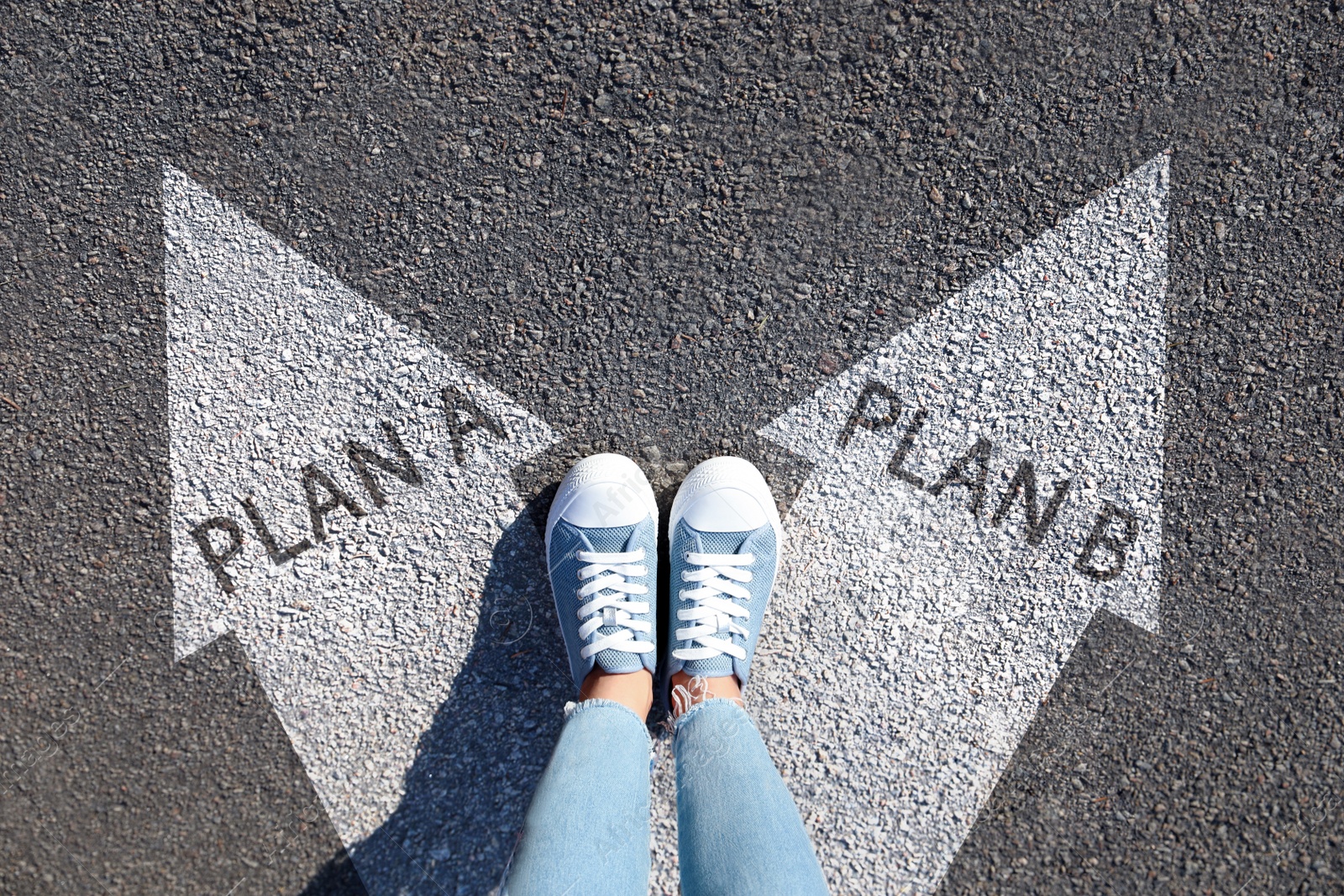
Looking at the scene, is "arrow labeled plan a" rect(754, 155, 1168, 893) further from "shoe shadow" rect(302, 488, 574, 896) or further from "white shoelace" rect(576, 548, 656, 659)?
"shoe shadow" rect(302, 488, 574, 896)

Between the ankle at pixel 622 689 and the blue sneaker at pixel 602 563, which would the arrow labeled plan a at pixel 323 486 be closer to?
the blue sneaker at pixel 602 563

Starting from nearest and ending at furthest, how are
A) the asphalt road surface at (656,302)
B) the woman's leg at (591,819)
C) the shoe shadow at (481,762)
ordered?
1. the woman's leg at (591,819)
2. the asphalt road surface at (656,302)
3. the shoe shadow at (481,762)

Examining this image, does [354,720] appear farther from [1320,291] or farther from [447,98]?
[1320,291]

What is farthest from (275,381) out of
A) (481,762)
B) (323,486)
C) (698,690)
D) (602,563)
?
(698,690)

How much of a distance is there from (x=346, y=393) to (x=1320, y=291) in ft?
8.33

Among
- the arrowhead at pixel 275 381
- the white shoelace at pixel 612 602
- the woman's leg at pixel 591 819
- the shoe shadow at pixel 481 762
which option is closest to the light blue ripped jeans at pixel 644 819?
the woman's leg at pixel 591 819

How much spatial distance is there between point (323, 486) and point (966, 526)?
1690 millimetres

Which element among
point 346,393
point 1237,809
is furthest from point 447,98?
point 1237,809

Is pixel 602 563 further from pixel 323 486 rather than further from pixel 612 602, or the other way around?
pixel 323 486

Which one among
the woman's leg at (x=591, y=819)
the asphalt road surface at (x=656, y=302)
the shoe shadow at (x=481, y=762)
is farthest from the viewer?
the shoe shadow at (x=481, y=762)

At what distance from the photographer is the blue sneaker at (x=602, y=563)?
5.74ft

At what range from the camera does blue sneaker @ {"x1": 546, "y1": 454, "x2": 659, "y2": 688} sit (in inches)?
68.9

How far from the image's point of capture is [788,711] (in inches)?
73.1

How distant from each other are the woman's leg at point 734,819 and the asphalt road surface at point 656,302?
350 millimetres
